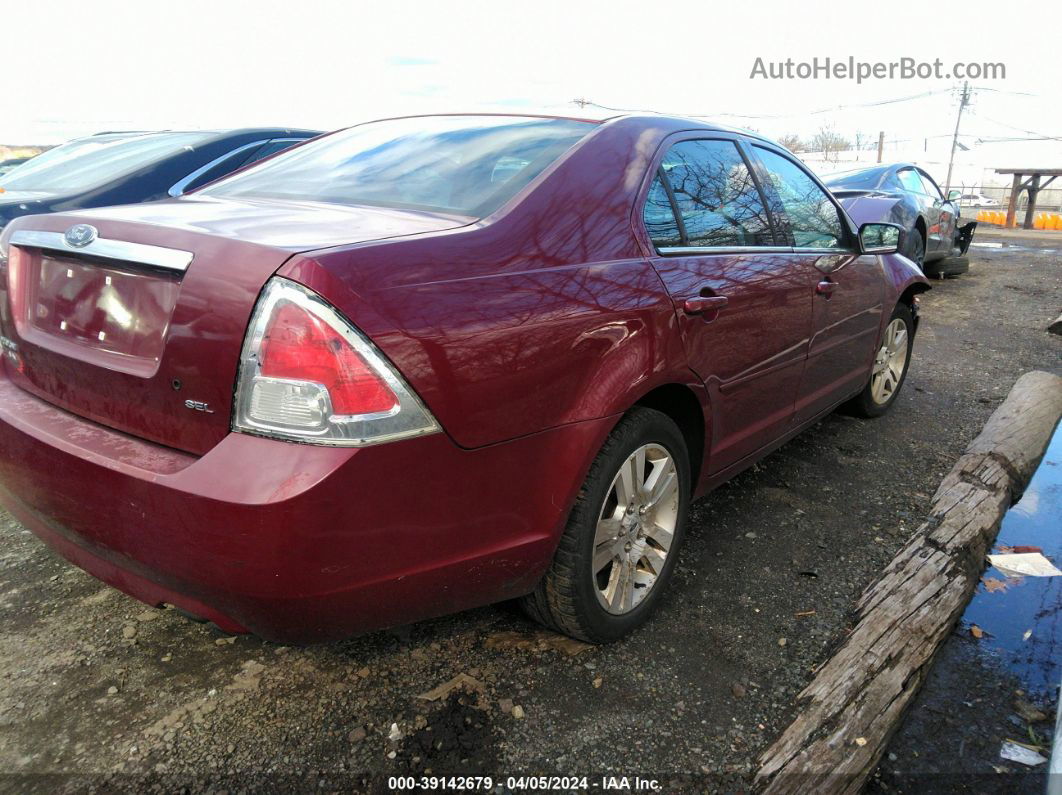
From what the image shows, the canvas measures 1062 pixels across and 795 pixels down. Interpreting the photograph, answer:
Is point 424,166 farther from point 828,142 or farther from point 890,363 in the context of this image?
point 828,142

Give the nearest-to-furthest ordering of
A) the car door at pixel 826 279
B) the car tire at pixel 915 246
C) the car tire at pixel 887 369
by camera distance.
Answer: the car door at pixel 826 279
the car tire at pixel 887 369
the car tire at pixel 915 246

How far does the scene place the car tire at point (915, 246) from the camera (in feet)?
27.2

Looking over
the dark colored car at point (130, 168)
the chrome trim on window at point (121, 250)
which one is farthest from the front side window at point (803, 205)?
the dark colored car at point (130, 168)

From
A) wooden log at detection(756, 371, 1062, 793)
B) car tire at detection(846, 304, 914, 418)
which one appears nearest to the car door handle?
wooden log at detection(756, 371, 1062, 793)

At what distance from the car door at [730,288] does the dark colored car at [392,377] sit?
0.02 meters

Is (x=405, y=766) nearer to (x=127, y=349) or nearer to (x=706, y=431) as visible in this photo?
(x=127, y=349)

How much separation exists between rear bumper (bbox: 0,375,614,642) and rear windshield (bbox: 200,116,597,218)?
774mm

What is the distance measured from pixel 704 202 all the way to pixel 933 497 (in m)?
1.82

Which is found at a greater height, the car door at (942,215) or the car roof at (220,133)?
the car roof at (220,133)

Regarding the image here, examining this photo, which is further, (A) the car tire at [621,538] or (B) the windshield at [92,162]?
(B) the windshield at [92,162]

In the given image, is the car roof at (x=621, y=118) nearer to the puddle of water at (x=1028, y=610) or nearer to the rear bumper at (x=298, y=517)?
the rear bumper at (x=298, y=517)

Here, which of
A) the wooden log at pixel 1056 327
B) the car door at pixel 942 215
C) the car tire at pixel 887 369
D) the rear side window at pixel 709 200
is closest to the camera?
the rear side window at pixel 709 200

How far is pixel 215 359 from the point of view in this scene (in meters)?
1.63

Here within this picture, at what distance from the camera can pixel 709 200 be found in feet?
9.06
